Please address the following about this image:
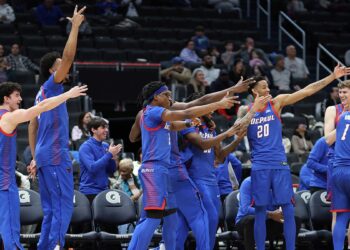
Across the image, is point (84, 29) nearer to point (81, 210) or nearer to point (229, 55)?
point (229, 55)

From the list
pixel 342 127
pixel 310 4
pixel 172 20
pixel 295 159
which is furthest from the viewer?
pixel 310 4

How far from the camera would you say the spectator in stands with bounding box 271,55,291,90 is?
60.3ft

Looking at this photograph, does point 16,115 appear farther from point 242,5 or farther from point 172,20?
point 242,5

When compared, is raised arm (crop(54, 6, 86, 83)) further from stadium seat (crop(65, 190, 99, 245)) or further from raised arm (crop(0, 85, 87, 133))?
stadium seat (crop(65, 190, 99, 245))

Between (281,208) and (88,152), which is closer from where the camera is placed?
(281,208)

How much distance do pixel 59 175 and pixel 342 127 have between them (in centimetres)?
343

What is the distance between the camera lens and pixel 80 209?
36.9 feet

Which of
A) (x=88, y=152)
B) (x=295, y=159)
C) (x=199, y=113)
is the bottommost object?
(x=295, y=159)

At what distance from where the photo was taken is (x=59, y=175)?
9.16 m

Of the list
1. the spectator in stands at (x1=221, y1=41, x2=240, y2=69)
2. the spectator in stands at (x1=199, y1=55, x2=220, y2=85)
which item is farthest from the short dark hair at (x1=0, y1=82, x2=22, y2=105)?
the spectator in stands at (x1=221, y1=41, x2=240, y2=69)

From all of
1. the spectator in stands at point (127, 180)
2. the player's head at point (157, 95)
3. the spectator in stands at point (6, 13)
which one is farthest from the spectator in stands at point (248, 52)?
the player's head at point (157, 95)

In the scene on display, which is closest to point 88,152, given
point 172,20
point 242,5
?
point 172,20

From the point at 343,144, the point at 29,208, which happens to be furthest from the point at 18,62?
the point at 343,144

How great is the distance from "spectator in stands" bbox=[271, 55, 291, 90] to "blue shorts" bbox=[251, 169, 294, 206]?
26.8 feet
